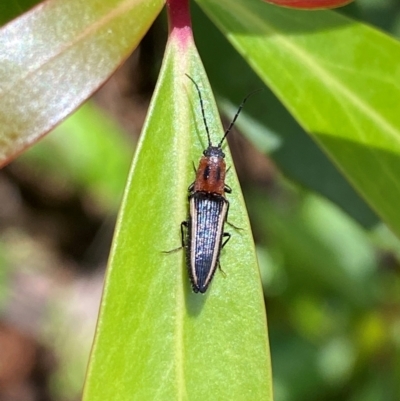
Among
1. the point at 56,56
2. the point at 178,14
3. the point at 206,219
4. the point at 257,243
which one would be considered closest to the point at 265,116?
the point at 206,219

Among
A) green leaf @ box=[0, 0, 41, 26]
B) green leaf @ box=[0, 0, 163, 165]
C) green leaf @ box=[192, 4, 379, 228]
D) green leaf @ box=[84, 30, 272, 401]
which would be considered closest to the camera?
green leaf @ box=[0, 0, 163, 165]

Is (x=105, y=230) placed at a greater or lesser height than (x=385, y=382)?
greater

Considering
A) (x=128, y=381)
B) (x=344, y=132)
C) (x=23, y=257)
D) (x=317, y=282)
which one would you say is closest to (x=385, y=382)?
(x=317, y=282)

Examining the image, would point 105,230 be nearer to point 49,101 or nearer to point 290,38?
point 290,38

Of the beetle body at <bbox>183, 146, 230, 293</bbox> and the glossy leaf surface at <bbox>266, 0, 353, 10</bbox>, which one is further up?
the glossy leaf surface at <bbox>266, 0, 353, 10</bbox>

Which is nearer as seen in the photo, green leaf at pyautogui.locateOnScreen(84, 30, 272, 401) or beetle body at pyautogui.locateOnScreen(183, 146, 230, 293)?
green leaf at pyautogui.locateOnScreen(84, 30, 272, 401)

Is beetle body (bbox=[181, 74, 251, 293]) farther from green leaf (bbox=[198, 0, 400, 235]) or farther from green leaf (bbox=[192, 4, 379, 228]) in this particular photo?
green leaf (bbox=[192, 4, 379, 228])

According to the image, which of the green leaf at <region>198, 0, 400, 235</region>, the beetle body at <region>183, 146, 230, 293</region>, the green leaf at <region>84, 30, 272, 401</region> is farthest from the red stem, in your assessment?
the beetle body at <region>183, 146, 230, 293</region>
